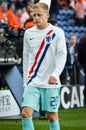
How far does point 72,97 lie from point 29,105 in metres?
8.17

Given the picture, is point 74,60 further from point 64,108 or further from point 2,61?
point 2,61

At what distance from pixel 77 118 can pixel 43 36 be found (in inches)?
214

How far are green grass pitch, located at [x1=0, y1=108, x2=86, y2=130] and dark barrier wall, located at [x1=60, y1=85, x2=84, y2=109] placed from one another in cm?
75

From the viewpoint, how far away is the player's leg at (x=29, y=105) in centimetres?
Answer: 804

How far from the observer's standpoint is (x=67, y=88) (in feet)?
53.0

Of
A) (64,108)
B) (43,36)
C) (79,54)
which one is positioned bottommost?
(64,108)

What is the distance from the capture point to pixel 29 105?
26.7 feet

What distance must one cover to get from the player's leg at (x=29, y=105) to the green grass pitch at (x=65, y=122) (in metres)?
3.21

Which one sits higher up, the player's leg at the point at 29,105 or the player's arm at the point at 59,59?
the player's arm at the point at 59,59

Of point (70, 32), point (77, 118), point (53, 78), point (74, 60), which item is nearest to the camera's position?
point (53, 78)

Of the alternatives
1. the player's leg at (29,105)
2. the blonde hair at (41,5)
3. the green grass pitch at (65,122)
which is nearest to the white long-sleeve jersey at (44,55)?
the player's leg at (29,105)

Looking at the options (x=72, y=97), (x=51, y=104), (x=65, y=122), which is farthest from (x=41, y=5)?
(x=72, y=97)

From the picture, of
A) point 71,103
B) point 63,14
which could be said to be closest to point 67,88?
point 71,103

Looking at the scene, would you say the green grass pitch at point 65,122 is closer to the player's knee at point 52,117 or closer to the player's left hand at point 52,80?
the player's knee at point 52,117
